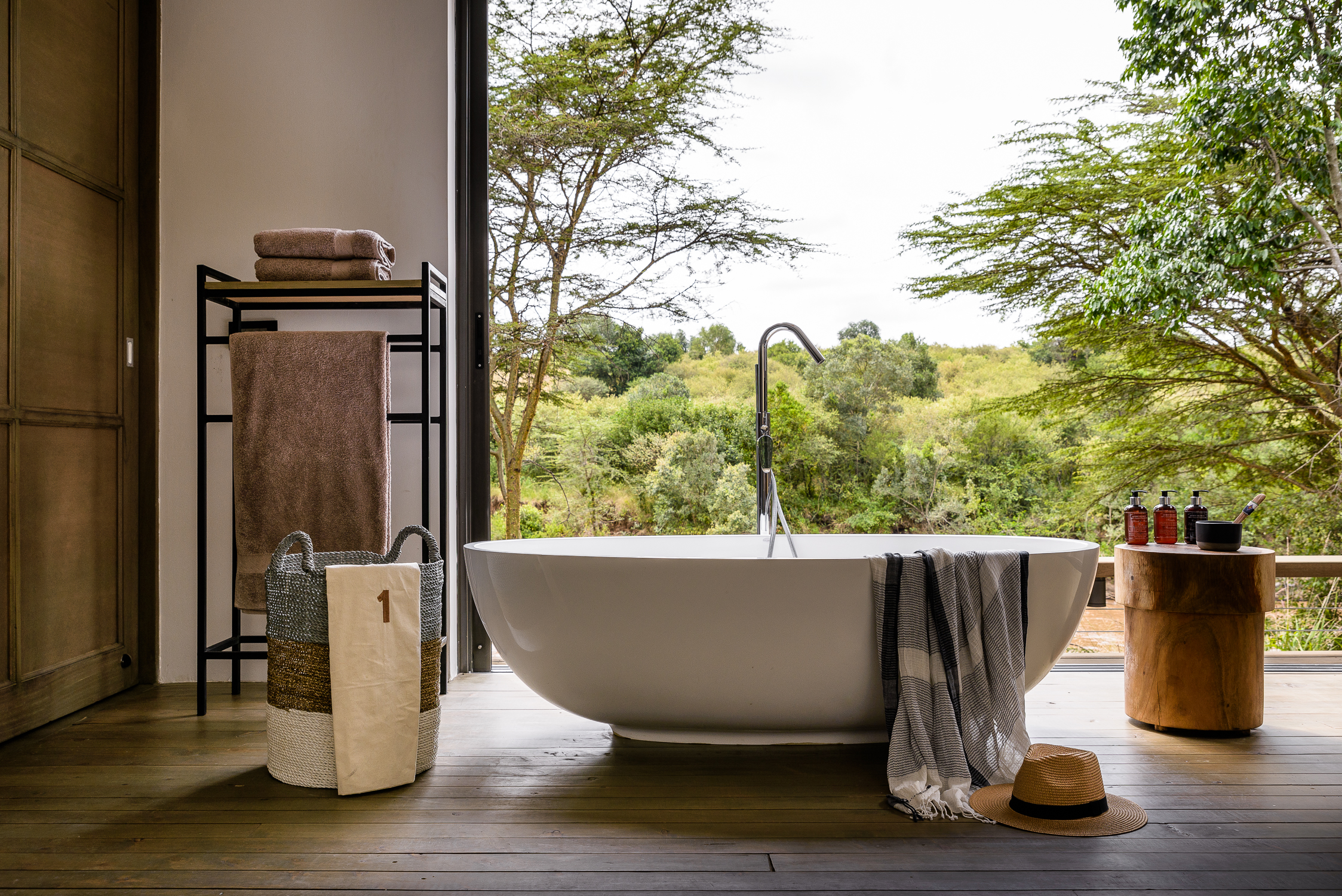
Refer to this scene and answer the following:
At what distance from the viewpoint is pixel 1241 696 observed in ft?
7.18

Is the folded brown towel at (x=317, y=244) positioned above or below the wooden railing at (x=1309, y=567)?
above

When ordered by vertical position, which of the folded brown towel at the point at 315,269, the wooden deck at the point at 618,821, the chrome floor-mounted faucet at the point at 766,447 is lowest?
the wooden deck at the point at 618,821

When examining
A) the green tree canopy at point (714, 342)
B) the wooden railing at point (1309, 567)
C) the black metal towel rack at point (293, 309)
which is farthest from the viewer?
the green tree canopy at point (714, 342)

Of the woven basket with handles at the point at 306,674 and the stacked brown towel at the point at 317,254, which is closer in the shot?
the woven basket with handles at the point at 306,674

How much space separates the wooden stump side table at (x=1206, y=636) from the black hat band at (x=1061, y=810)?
0.71 metres

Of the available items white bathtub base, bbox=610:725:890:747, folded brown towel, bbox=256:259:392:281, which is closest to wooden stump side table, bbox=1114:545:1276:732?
white bathtub base, bbox=610:725:890:747

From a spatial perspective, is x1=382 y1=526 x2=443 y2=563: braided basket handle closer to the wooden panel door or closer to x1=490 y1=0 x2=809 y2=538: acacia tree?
the wooden panel door

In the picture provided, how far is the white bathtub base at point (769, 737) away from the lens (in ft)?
6.81

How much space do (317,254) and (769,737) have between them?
1.88m

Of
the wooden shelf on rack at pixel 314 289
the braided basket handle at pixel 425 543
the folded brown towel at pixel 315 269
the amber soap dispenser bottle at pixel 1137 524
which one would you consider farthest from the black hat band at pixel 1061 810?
the folded brown towel at pixel 315 269

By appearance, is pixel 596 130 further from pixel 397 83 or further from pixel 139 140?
pixel 139 140

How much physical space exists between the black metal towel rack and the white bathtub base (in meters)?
0.75

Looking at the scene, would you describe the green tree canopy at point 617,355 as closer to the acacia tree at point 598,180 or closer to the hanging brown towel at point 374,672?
the acacia tree at point 598,180

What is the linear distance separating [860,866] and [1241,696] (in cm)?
138
